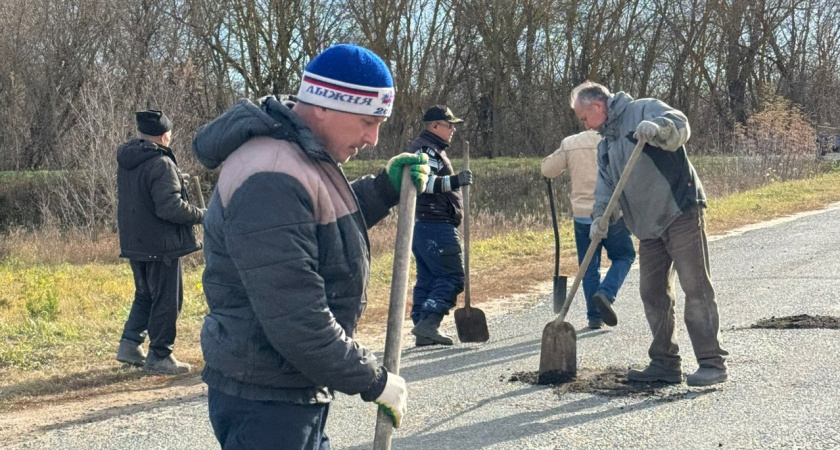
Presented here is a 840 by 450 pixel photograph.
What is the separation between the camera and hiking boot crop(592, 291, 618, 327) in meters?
7.04

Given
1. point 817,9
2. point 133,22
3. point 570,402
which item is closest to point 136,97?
point 133,22

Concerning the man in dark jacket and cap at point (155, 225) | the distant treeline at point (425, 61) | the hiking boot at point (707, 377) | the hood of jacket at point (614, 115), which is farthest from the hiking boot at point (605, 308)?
the distant treeline at point (425, 61)

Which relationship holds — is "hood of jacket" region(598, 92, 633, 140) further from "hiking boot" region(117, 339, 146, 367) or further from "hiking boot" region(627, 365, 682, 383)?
"hiking boot" region(117, 339, 146, 367)

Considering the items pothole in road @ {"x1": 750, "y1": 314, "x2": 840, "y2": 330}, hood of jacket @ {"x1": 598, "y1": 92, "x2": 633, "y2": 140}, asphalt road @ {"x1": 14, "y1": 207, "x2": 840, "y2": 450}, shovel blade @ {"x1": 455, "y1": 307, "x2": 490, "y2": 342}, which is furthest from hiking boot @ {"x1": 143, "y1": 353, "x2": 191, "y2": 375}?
pothole in road @ {"x1": 750, "y1": 314, "x2": 840, "y2": 330}

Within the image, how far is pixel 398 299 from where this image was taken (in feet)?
9.24

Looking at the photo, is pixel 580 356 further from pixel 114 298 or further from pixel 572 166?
pixel 114 298

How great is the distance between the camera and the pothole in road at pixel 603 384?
5.45 metres

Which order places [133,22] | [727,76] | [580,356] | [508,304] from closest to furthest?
[580,356] → [508,304] → [133,22] → [727,76]

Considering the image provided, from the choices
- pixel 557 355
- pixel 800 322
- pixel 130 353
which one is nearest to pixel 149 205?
pixel 130 353

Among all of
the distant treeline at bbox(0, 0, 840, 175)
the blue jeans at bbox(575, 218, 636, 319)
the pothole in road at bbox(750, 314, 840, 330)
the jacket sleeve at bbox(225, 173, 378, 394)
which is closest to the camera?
the jacket sleeve at bbox(225, 173, 378, 394)

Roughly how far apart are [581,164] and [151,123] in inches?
134

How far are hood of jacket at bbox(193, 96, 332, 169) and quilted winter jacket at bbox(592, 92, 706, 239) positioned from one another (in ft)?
11.0

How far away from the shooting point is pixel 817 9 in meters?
37.6

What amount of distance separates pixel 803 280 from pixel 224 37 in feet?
72.4
